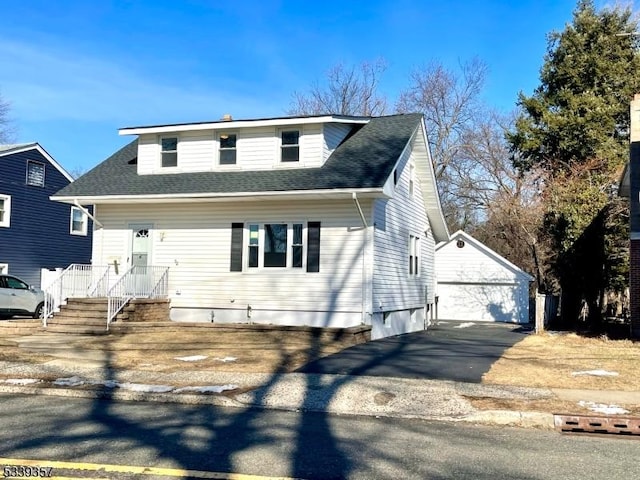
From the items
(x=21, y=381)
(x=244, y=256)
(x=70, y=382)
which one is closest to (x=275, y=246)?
(x=244, y=256)

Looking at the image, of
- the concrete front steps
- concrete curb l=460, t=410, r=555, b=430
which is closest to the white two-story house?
the concrete front steps

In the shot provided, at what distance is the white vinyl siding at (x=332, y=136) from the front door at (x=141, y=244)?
585cm

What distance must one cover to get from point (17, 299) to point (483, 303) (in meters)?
22.6

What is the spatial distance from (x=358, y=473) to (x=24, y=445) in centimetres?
338

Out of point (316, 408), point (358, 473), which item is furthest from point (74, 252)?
point (358, 473)

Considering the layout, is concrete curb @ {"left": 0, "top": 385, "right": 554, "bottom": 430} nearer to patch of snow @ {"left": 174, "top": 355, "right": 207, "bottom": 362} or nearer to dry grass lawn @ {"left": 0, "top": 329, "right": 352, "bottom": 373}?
dry grass lawn @ {"left": 0, "top": 329, "right": 352, "bottom": 373}

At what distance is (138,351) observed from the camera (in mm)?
13250

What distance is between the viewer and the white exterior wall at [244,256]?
17.4m

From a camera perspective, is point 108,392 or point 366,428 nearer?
point 366,428

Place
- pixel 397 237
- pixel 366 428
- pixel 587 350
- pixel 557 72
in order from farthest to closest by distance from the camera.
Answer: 1. pixel 557 72
2. pixel 397 237
3. pixel 587 350
4. pixel 366 428

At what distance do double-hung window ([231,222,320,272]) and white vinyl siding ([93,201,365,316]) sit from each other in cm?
16

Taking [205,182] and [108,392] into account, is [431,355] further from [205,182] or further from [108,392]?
[205,182]

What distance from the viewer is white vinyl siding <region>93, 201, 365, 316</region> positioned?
17359 millimetres

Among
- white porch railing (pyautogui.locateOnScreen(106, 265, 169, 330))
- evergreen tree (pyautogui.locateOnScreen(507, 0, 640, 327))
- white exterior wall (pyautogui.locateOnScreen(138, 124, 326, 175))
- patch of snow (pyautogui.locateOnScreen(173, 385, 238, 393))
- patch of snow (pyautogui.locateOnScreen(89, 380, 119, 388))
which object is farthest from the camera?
evergreen tree (pyautogui.locateOnScreen(507, 0, 640, 327))
